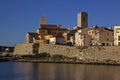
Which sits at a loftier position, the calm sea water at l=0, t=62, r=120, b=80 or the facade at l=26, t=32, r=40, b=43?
the facade at l=26, t=32, r=40, b=43

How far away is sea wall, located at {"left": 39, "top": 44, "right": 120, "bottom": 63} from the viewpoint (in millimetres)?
48500

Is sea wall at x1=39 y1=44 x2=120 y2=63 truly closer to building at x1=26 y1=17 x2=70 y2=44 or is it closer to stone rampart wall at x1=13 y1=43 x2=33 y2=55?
stone rampart wall at x1=13 y1=43 x2=33 y2=55

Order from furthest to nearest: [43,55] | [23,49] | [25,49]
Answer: [23,49]
[25,49]
[43,55]

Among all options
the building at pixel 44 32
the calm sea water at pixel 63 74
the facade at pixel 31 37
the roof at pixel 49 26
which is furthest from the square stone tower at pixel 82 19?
the calm sea water at pixel 63 74

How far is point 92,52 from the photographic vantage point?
5091 cm

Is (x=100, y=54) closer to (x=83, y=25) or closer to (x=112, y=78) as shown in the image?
(x=112, y=78)

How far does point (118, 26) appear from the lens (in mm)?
53500

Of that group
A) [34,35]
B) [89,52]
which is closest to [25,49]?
[34,35]

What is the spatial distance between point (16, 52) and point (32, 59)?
34.0ft

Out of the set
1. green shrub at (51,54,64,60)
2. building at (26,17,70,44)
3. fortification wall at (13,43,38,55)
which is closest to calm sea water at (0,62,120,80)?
green shrub at (51,54,64,60)

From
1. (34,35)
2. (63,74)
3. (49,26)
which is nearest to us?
(63,74)

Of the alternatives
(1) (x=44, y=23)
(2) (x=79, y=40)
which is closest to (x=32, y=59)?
(2) (x=79, y=40)

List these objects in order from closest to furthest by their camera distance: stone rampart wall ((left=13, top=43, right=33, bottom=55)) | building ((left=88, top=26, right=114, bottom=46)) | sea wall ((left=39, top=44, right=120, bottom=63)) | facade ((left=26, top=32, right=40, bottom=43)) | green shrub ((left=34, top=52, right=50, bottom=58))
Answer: sea wall ((left=39, top=44, right=120, bottom=63)), building ((left=88, top=26, right=114, bottom=46)), green shrub ((left=34, top=52, right=50, bottom=58)), stone rampart wall ((left=13, top=43, right=33, bottom=55)), facade ((left=26, top=32, right=40, bottom=43))

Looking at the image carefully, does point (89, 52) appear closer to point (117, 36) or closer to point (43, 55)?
point (117, 36)
